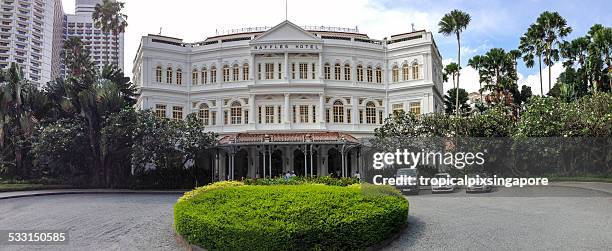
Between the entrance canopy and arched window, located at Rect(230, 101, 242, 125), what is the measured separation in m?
Result: 4.35

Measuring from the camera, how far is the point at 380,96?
43000 millimetres

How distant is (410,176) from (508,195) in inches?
139

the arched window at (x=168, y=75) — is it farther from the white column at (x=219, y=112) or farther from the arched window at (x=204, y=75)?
the white column at (x=219, y=112)

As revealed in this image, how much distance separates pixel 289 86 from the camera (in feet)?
135

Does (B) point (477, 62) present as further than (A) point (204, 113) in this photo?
Yes

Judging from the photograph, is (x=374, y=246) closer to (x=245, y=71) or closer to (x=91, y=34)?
(x=245, y=71)

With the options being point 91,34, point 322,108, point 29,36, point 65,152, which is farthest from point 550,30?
point 91,34

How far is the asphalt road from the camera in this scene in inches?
484

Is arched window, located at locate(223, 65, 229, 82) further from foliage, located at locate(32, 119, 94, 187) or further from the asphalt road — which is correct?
the asphalt road

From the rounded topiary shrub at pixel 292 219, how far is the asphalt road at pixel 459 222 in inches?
34.0

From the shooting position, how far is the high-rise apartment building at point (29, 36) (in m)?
105

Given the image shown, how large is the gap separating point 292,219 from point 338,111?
3139 cm

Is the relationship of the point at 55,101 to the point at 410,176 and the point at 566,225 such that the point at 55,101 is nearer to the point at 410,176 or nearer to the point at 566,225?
the point at 410,176

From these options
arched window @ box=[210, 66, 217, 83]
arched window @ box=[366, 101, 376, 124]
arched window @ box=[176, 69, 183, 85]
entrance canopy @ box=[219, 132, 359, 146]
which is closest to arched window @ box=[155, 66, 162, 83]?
arched window @ box=[176, 69, 183, 85]
